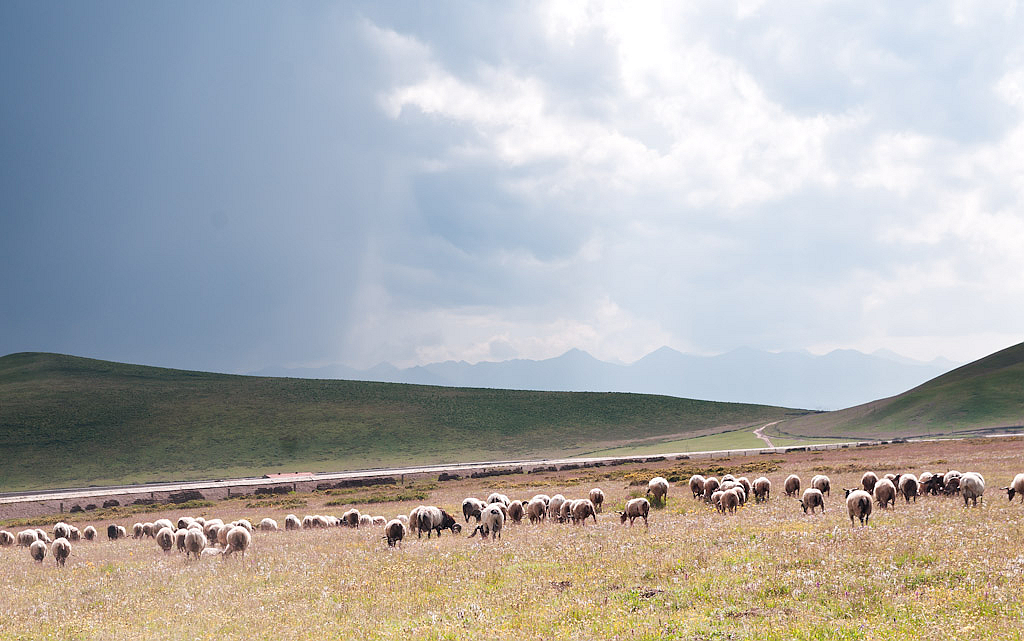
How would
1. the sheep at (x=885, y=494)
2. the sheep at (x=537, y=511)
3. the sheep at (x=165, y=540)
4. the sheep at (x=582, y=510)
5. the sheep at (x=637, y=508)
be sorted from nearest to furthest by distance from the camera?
the sheep at (x=885, y=494)
the sheep at (x=637, y=508)
the sheep at (x=165, y=540)
the sheep at (x=582, y=510)
the sheep at (x=537, y=511)

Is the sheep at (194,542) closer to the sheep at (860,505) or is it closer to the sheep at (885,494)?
the sheep at (860,505)

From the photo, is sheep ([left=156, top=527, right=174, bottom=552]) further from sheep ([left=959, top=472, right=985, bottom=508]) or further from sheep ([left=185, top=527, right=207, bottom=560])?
sheep ([left=959, top=472, right=985, bottom=508])

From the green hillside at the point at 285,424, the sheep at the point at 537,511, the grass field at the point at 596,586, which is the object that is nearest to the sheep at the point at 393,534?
the grass field at the point at 596,586

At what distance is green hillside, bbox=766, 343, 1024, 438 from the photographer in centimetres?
11650

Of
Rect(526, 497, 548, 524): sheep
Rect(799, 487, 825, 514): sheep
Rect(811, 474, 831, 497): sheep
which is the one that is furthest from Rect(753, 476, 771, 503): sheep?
Rect(526, 497, 548, 524): sheep

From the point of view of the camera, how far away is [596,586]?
48.5 feet

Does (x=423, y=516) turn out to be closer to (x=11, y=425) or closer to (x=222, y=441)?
(x=222, y=441)

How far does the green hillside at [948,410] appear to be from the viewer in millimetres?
116500

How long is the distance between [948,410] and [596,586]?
456 ft

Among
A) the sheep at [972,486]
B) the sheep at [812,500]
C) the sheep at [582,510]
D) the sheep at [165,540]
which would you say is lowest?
the sheep at [165,540]

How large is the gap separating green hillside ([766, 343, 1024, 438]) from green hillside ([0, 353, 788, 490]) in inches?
926

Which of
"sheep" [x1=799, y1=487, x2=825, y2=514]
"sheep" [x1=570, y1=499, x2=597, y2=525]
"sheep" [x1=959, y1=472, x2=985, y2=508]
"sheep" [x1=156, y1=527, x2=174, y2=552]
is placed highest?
"sheep" [x1=959, y1=472, x2=985, y2=508]

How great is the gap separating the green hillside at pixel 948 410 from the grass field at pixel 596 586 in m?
109

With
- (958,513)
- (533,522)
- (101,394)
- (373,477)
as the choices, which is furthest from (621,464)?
(101,394)
